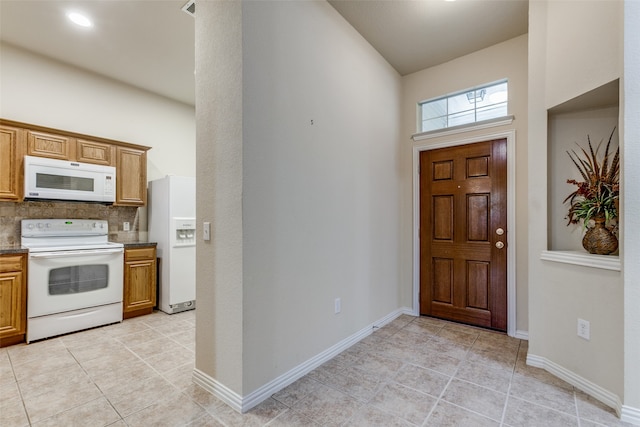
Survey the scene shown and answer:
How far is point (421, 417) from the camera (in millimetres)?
1741

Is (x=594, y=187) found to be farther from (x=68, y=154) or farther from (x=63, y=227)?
(x=63, y=227)

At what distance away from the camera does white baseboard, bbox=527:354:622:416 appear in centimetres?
183

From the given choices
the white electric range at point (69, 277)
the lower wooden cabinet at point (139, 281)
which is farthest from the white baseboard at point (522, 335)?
the white electric range at point (69, 277)

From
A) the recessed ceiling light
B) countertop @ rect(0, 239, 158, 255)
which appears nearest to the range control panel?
countertop @ rect(0, 239, 158, 255)

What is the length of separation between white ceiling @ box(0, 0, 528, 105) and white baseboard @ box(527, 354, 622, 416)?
2989 millimetres

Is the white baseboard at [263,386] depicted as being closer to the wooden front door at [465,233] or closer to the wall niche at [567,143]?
the wooden front door at [465,233]

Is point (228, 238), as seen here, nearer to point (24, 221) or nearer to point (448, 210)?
point (448, 210)

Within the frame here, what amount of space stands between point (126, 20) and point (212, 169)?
205 cm

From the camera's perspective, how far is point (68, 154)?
331 cm

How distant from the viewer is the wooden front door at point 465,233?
10.2ft

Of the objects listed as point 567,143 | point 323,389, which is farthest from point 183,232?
point 567,143

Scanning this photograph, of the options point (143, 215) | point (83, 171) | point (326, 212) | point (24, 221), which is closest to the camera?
point (326, 212)

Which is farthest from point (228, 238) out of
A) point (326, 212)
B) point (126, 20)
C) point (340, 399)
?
point (126, 20)

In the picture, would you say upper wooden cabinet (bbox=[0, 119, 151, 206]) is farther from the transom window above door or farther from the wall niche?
the wall niche
